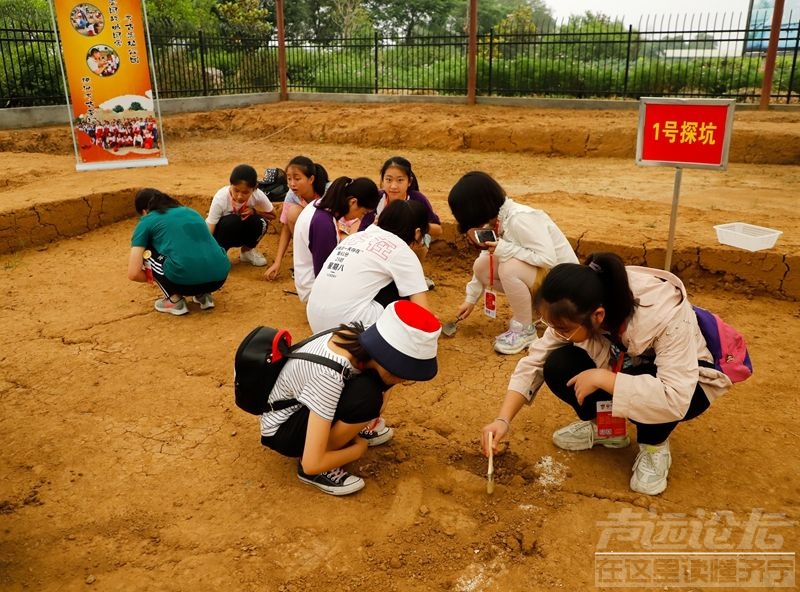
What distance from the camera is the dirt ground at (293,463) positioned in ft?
7.78

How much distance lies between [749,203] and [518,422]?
485cm

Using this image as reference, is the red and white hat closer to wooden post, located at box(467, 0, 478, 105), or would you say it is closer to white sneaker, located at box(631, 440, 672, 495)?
white sneaker, located at box(631, 440, 672, 495)

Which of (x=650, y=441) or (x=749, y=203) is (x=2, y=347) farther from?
(x=749, y=203)

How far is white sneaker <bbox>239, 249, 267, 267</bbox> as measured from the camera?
18.9 ft

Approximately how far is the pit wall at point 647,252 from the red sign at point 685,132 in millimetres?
1183

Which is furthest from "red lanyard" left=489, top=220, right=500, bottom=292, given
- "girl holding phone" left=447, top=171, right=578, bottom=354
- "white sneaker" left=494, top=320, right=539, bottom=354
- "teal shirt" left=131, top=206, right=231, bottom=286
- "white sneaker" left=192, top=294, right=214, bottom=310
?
"white sneaker" left=192, top=294, right=214, bottom=310

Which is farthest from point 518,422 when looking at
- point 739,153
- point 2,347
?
point 739,153

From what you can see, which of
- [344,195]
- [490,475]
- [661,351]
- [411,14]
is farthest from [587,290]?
[411,14]

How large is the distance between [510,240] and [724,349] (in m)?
1.59

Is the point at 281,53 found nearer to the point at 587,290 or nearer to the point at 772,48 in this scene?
the point at 772,48

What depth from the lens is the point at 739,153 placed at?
927 centimetres

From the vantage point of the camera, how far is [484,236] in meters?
3.87

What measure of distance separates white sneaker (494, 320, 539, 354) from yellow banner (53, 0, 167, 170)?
6182 millimetres

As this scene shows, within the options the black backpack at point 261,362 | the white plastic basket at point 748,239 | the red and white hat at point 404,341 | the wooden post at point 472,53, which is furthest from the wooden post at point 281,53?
the red and white hat at point 404,341
